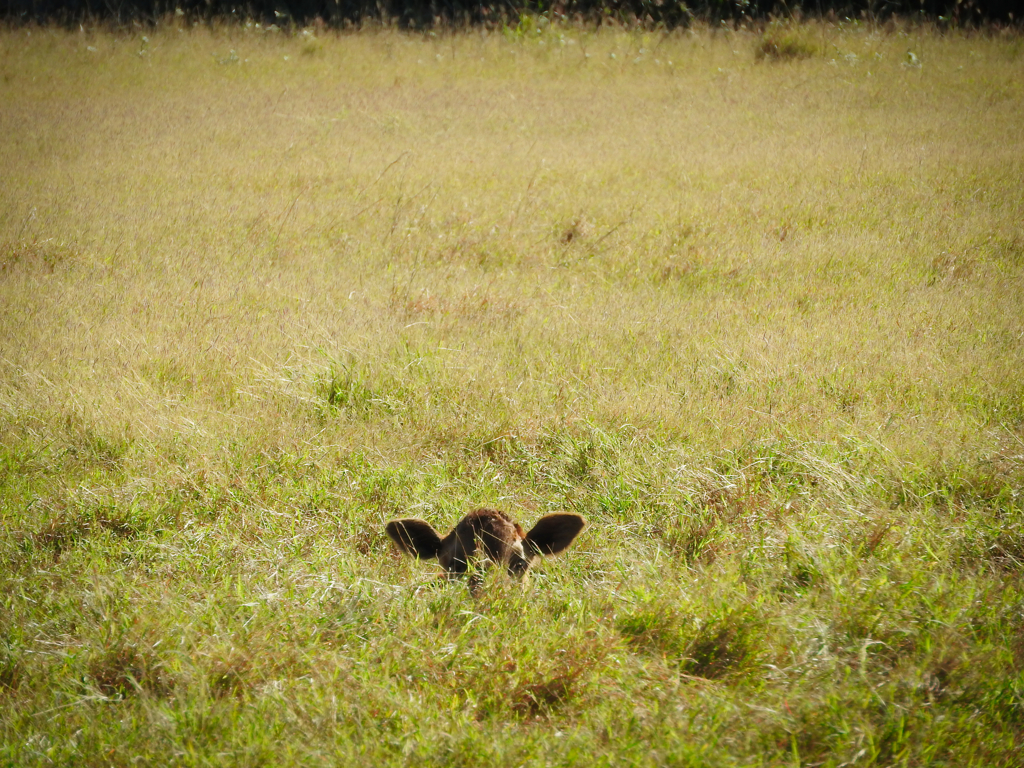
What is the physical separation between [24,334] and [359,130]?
6.93 m

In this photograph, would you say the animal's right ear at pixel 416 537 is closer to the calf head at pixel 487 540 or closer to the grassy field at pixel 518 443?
the calf head at pixel 487 540

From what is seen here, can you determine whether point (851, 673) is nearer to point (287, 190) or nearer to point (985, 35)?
point (287, 190)

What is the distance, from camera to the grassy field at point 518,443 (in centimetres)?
239

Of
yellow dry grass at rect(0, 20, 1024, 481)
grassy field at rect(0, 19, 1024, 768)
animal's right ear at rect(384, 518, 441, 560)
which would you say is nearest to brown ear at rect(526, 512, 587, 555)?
grassy field at rect(0, 19, 1024, 768)

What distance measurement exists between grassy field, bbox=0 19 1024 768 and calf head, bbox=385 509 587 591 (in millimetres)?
114

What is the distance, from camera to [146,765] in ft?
7.08

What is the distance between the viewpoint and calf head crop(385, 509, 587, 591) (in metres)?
2.66

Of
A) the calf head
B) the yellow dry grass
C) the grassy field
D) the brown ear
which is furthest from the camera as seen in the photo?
the yellow dry grass

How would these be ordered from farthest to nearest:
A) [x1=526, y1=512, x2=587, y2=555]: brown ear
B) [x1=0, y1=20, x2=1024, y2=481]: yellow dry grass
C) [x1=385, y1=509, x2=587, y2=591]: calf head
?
[x1=0, y1=20, x2=1024, y2=481]: yellow dry grass < [x1=526, y1=512, x2=587, y2=555]: brown ear < [x1=385, y1=509, x2=587, y2=591]: calf head

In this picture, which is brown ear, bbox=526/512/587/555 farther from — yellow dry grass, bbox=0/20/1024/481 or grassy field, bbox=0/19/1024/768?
yellow dry grass, bbox=0/20/1024/481

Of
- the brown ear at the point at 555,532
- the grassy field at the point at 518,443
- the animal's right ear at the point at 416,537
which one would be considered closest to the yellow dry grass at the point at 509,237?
the grassy field at the point at 518,443

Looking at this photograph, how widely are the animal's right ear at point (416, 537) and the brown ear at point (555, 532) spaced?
0.36 metres

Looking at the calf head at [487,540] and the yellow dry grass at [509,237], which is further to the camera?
the yellow dry grass at [509,237]

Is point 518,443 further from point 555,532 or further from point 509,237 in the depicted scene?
point 509,237
